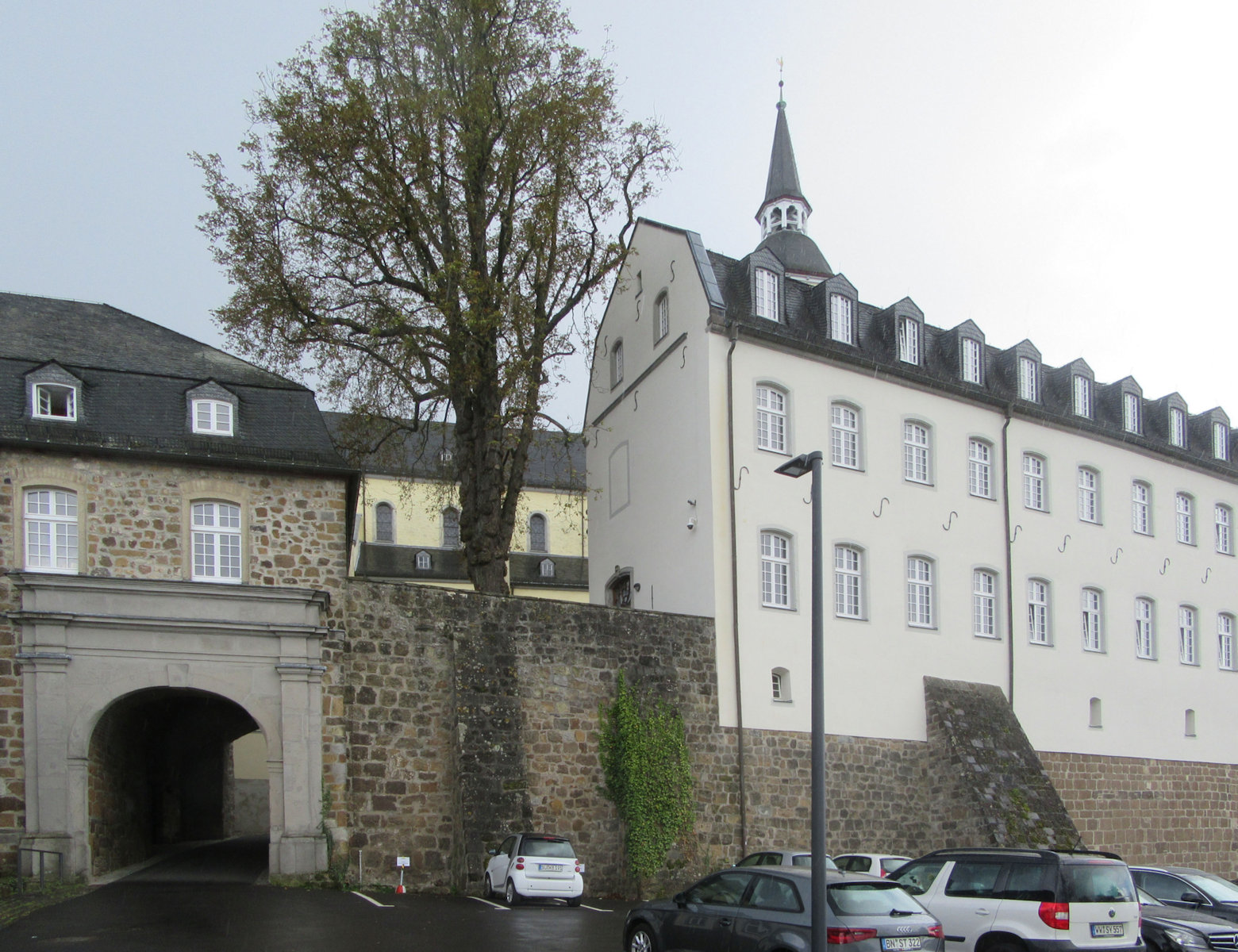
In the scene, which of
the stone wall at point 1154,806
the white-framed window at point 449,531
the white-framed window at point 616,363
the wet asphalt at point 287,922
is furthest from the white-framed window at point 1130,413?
the white-framed window at point 449,531

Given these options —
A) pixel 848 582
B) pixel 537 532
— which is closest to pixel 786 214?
pixel 537 532

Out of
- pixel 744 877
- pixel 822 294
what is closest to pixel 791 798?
pixel 822 294

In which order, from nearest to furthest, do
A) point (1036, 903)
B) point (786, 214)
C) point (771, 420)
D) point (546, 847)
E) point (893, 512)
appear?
1. point (1036, 903)
2. point (546, 847)
3. point (771, 420)
4. point (893, 512)
5. point (786, 214)

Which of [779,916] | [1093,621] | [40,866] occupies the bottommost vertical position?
[40,866]

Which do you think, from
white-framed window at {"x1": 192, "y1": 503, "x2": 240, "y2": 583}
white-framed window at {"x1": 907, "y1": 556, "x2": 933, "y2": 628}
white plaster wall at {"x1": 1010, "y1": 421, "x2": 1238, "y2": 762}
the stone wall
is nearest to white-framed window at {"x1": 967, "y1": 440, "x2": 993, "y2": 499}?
white plaster wall at {"x1": 1010, "y1": 421, "x2": 1238, "y2": 762}

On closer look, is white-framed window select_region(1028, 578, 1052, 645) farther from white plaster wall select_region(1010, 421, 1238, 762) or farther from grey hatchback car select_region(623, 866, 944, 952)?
grey hatchback car select_region(623, 866, 944, 952)

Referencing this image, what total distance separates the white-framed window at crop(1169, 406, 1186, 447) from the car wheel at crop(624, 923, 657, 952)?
28.3 metres

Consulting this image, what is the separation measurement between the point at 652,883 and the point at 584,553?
29621mm

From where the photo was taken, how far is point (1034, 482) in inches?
1262

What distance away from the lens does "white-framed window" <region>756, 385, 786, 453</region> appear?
2656cm

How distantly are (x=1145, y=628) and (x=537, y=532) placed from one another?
25.2m

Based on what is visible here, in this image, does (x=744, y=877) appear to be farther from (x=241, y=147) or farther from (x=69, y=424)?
(x=241, y=147)

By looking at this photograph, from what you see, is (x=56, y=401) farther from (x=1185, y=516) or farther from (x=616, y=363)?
(x=1185, y=516)

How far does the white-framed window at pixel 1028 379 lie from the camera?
32500 mm
